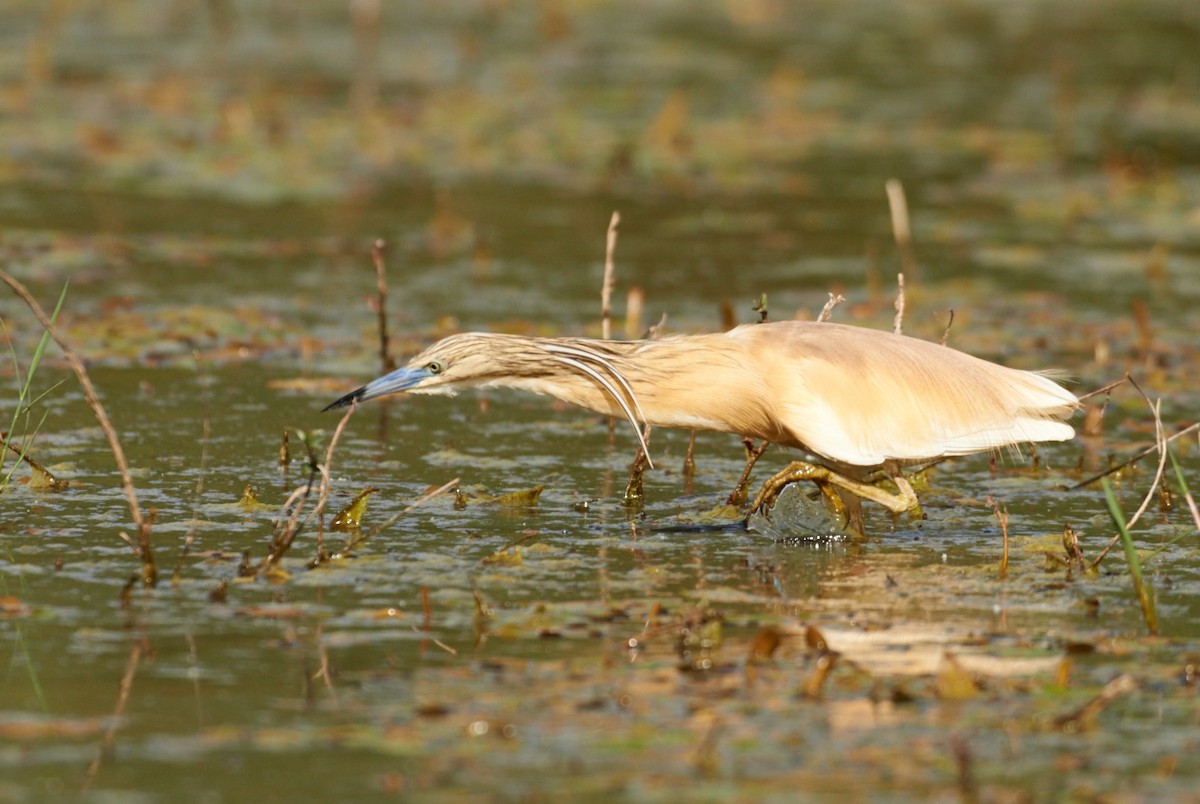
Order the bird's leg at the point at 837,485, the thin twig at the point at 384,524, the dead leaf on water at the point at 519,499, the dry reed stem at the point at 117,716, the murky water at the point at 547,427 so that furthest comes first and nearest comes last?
the dead leaf on water at the point at 519,499 → the bird's leg at the point at 837,485 → the thin twig at the point at 384,524 → the murky water at the point at 547,427 → the dry reed stem at the point at 117,716

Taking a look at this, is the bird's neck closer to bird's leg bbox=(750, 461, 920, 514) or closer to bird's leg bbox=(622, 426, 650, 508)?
bird's leg bbox=(750, 461, 920, 514)

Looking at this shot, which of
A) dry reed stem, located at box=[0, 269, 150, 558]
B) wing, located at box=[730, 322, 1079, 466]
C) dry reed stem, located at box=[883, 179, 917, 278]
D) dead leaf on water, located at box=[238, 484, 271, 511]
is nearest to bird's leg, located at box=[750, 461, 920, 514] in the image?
wing, located at box=[730, 322, 1079, 466]

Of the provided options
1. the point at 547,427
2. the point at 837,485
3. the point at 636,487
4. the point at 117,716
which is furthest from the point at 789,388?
the point at 117,716

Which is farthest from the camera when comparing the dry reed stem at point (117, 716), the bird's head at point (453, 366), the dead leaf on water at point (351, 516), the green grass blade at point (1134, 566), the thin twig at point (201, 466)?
the dead leaf on water at point (351, 516)

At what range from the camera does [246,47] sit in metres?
18.6

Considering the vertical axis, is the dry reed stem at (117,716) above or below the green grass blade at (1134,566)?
below

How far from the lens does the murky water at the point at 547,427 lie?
4285 millimetres

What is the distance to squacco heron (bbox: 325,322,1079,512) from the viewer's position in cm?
607

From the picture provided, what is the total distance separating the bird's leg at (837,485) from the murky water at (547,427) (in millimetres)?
152

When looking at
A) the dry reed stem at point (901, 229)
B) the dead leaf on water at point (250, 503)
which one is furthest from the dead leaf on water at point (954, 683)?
the dry reed stem at point (901, 229)

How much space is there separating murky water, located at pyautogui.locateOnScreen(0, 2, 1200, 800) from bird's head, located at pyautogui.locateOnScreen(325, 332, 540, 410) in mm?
516

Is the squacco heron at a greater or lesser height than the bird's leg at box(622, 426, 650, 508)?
greater

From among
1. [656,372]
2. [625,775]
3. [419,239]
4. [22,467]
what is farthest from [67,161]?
[625,775]

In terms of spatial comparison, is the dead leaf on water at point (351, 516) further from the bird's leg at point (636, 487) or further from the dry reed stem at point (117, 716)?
the dry reed stem at point (117, 716)
